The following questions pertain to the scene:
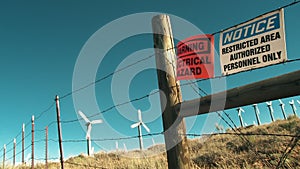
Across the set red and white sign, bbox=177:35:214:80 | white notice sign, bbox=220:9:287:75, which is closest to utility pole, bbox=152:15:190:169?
red and white sign, bbox=177:35:214:80

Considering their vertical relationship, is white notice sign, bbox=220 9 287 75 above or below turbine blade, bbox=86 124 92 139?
above

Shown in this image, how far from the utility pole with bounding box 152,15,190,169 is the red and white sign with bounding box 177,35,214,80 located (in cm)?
23

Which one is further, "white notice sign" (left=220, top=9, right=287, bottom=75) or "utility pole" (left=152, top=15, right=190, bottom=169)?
"utility pole" (left=152, top=15, right=190, bottom=169)

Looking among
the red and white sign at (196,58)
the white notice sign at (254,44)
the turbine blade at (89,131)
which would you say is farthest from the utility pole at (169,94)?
the turbine blade at (89,131)

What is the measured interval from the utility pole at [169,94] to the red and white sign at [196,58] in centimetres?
23

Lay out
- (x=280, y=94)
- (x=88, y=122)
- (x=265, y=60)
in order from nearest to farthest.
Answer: (x=280, y=94) < (x=265, y=60) < (x=88, y=122)

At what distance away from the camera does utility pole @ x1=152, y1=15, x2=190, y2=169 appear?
13.0ft

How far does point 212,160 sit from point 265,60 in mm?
6677

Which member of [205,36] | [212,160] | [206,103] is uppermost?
[205,36]

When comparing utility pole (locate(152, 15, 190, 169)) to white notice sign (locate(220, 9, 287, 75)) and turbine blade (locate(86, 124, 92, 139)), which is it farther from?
turbine blade (locate(86, 124, 92, 139))

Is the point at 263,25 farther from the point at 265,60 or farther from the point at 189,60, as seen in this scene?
the point at 189,60

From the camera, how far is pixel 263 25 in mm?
3107

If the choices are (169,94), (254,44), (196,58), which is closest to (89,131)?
(169,94)

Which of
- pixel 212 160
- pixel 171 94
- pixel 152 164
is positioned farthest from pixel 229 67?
pixel 212 160
